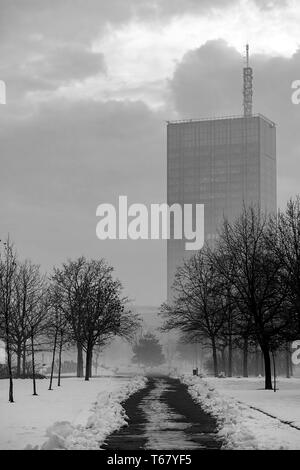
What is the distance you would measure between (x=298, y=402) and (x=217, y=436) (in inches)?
513

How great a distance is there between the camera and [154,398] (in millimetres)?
32969

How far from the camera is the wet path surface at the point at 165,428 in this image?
16.4m

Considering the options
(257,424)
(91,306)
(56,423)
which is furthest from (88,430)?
(91,306)

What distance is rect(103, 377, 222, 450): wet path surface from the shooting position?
644 inches

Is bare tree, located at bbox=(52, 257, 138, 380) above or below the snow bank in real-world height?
above

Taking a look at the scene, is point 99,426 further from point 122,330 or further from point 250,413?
point 122,330

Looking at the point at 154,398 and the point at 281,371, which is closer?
the point at 154,398

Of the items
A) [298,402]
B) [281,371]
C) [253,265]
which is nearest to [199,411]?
[298,402]

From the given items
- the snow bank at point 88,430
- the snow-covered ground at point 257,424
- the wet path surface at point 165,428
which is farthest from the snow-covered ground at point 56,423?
the snow-covered ground at point 257,424

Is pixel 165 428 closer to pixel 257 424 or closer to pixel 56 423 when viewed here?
pixel 257 424

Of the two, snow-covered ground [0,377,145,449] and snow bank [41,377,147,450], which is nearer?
snow bank [41,377,147,450]

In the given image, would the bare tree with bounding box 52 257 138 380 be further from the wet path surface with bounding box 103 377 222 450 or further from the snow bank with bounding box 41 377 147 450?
the snow bank with bounding box 41 377 147 450

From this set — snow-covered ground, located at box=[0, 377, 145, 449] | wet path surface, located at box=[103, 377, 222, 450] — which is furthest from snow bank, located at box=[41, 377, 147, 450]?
wet path surface, located at box=[103, 377, 222, 450]

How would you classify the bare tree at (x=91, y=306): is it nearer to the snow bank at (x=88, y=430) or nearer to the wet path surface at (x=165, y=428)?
the wet path surface at (x=165, y=428)
